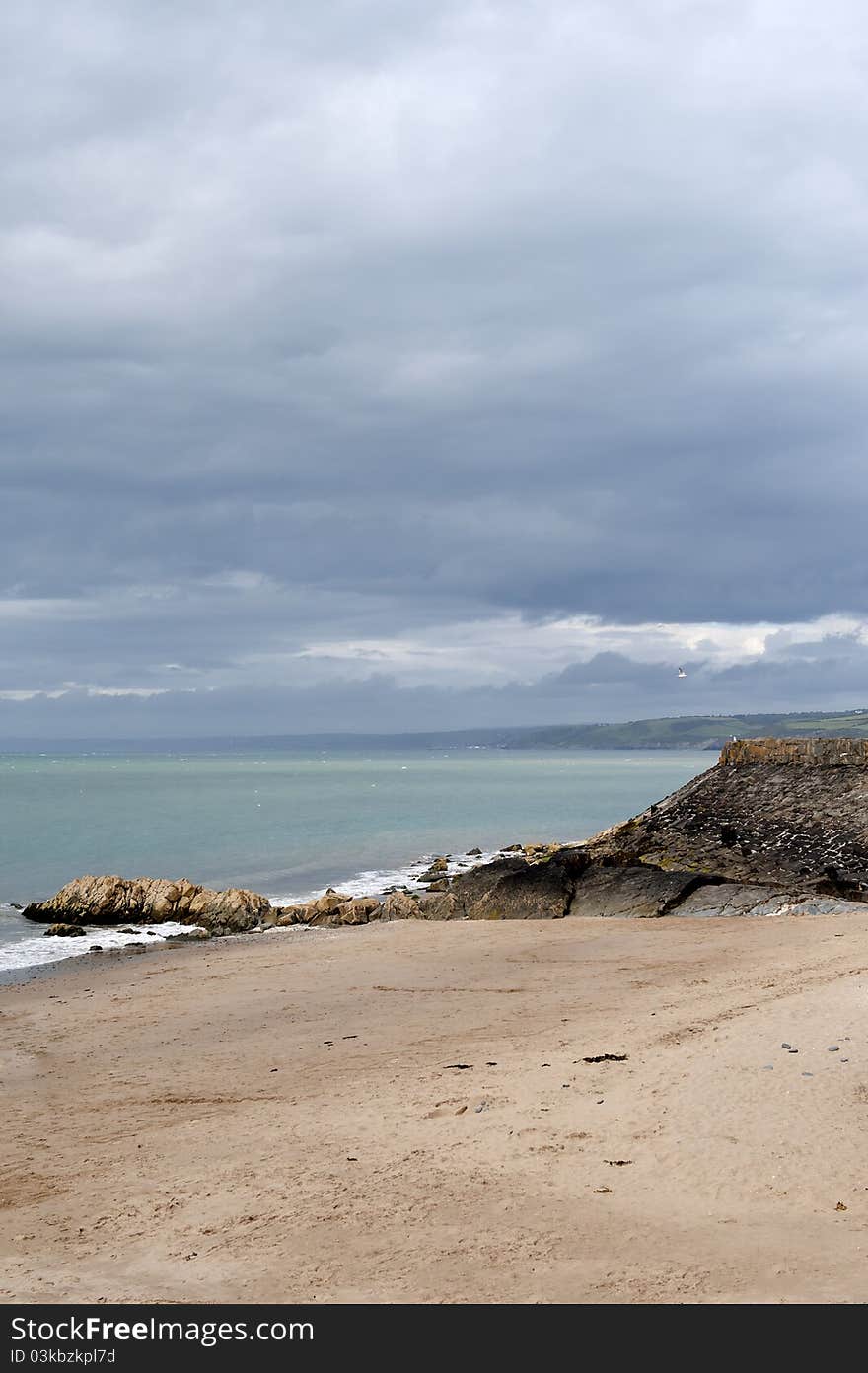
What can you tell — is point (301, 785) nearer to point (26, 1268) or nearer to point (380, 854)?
point (380, 854)

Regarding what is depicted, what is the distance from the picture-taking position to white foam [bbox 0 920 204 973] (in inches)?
935

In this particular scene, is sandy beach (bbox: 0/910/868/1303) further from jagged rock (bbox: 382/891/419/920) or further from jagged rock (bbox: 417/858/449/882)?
jagged rock (bbox: 417/858/449/882)

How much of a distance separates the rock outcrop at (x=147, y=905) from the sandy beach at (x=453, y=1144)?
11264 mm

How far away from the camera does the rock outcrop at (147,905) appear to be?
29.3 m

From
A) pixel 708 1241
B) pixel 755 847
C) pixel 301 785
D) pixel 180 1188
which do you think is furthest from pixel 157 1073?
pixel 301 785

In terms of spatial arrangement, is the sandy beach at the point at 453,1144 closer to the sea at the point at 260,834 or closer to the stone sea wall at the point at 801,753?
the sea at the point at 260,834

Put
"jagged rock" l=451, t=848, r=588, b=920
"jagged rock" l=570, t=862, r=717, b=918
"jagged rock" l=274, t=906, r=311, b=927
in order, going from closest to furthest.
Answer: "jagged rock" l=570, t=862, r=717, b=918
"jagged rock" l=451, t=848, r=588, b=920
"jagged rock" l=274, t=906, r=311, b=927

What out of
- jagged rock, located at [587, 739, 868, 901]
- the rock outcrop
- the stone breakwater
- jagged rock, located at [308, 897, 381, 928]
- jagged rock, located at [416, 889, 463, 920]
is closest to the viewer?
the stone breakwater

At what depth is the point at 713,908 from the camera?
26375 mm

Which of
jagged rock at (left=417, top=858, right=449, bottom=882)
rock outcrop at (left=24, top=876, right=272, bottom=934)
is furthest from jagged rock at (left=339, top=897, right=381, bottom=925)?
jagged rock at (left=417, top=858, right=449, bottom=882)

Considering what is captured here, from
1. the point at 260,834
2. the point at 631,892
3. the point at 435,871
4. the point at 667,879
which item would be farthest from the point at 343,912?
the point at 260,834

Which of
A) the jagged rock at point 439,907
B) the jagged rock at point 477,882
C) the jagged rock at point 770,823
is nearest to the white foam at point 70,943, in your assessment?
the jagged rock at point 439,907

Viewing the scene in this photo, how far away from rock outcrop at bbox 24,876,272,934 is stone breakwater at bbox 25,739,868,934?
4cm

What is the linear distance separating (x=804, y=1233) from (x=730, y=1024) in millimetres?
5211
